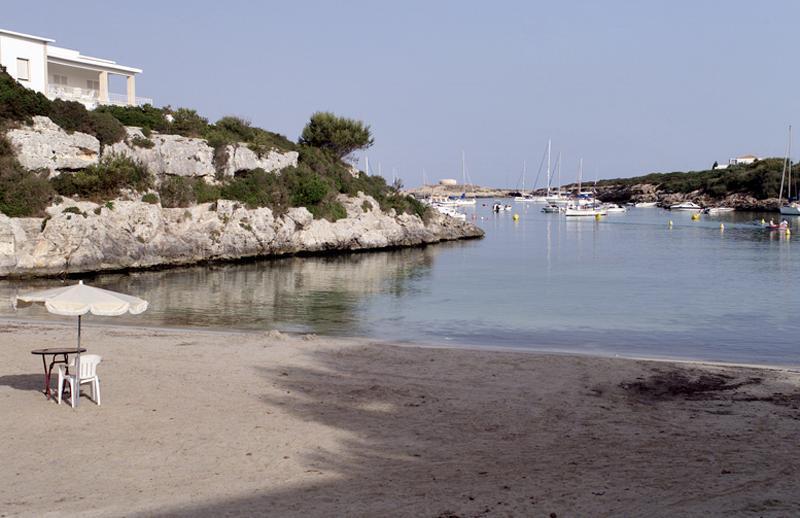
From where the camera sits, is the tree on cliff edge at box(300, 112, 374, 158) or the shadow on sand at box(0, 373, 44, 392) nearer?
the shadow on sand at box(0, 373, 44, 392)

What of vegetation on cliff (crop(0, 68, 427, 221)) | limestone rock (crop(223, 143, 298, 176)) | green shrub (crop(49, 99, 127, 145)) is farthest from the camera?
limestone rock (crop(223, 143, 298, 176))

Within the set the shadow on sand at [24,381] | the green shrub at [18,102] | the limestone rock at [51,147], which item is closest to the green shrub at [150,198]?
the limestone rock at [51,147]

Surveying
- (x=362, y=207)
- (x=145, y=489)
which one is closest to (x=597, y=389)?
(x=145, y=489)

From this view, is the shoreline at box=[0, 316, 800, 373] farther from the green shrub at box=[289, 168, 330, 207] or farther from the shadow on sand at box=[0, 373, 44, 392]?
the green shrub at box=[289, 168, 330, 207]

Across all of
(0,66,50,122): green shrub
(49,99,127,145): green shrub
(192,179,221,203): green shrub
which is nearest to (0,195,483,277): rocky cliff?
(192,179,221,203): green shrub

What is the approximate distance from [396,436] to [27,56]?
151ft

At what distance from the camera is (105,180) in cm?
4062

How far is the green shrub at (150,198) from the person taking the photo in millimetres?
42969

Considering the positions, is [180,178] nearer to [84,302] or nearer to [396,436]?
[84,302]

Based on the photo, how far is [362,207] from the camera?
194 ft

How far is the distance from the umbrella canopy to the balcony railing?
3902 cm

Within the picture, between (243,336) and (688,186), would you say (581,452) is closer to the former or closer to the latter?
(243,336)

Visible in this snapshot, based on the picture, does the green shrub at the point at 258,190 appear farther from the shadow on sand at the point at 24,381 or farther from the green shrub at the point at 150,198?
the shadow on sand at the point at 24,381

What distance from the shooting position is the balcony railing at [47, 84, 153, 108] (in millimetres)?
48166
